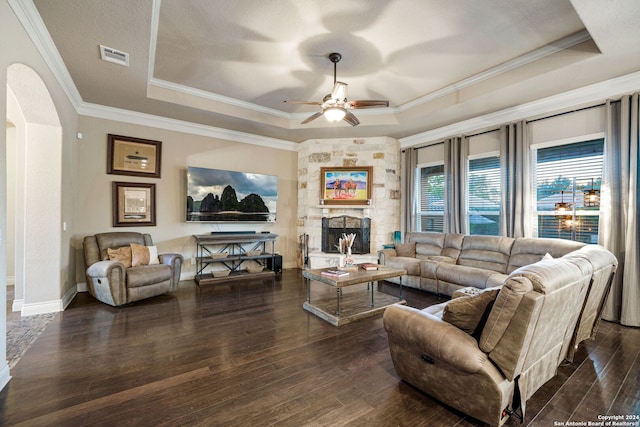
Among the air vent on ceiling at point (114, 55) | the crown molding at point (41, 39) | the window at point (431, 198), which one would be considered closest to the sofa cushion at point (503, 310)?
the crown molding at point (41, 39)

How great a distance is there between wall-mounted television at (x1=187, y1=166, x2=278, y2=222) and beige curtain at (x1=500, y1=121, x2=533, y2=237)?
433 centimetres

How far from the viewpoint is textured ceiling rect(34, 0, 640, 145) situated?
2.69m

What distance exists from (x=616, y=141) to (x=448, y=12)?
2782 millimetres

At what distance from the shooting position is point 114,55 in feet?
10.3

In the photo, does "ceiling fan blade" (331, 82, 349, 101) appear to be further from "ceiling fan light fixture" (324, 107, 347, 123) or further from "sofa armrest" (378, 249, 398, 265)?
"sofa armrest" (378, 249, 398, 265)

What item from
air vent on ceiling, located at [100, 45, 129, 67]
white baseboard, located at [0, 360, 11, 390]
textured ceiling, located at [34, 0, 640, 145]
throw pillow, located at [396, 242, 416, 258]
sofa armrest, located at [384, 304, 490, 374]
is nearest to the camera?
sofa armrest, located at [384, 304, 490, 374]

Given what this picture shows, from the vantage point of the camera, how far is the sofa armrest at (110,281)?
369 cm

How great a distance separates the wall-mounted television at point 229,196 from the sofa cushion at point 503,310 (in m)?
4.93

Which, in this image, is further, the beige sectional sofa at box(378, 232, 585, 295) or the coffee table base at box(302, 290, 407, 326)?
the beige sectional sofa at box(378, 232, 585, 295)

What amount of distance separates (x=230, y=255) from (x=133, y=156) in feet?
8.02

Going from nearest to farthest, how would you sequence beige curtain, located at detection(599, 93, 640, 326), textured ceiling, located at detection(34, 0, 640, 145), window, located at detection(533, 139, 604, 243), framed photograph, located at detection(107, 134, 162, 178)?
1. textured ceiling, located at detection(34, 0, 640, 145)
2. beige curtain, located at detection(599, 93, 640, 326)
3. window, located at detection(533, 139, 604, 243)
4. framed photograph, located at detection(107, 134, 162, 178)

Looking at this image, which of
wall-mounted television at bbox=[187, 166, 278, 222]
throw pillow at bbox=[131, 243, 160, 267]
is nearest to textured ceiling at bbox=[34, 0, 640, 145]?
wall-mounted television at bbox=[187, 166, 278, 222]

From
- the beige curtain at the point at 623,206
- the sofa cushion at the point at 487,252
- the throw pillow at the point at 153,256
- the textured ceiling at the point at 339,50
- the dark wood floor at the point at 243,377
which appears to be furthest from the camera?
the throw pillow at the point at 153,256

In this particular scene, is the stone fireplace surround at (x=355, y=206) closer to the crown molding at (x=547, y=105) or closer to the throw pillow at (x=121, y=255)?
the crown molding at (x=547, y=105)
